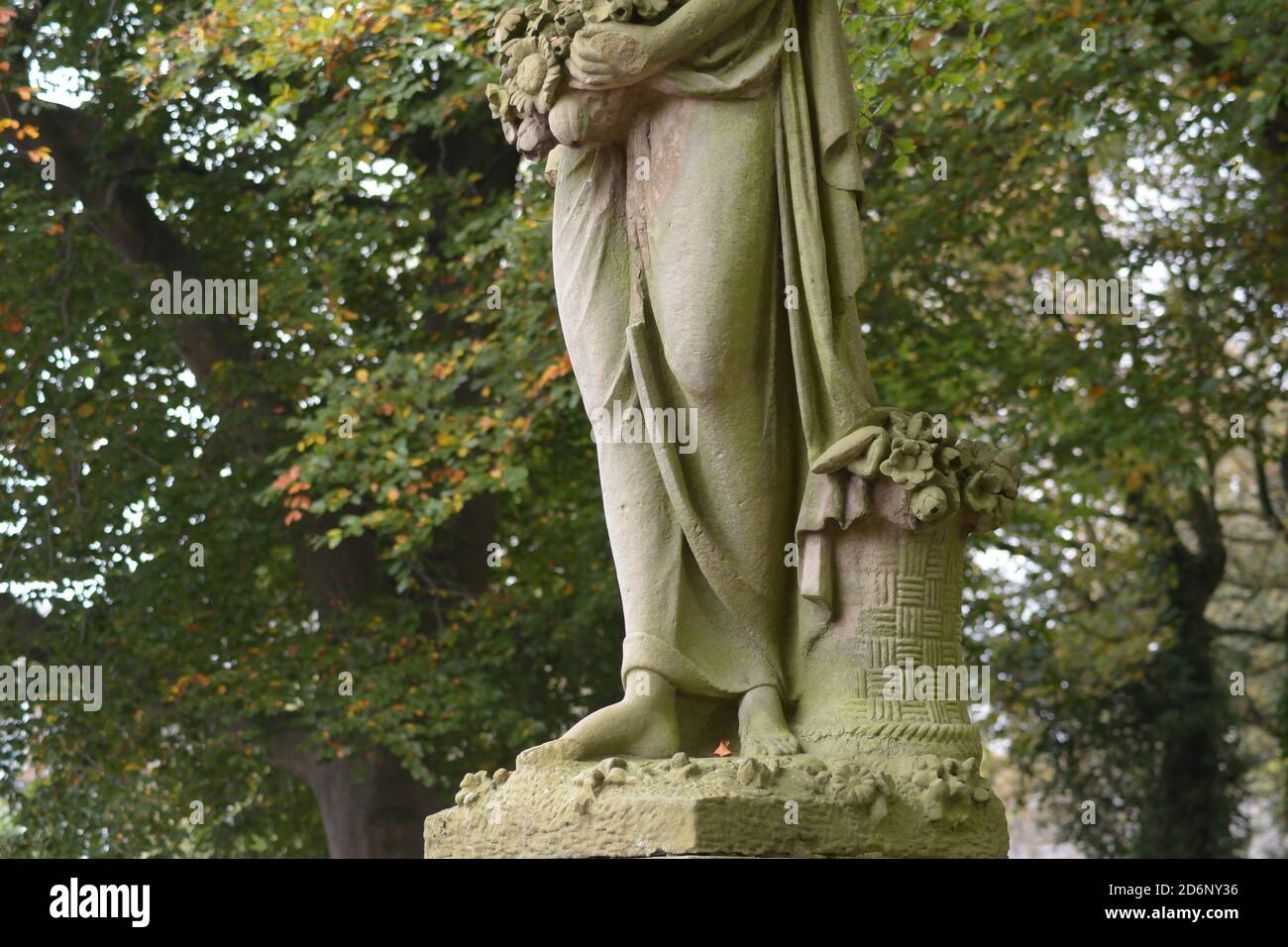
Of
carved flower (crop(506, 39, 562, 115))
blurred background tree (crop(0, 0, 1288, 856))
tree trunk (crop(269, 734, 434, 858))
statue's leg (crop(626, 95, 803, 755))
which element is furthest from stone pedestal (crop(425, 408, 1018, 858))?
tree trunk (crop(269, 734, 434, 858))

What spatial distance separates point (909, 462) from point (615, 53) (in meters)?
1.34

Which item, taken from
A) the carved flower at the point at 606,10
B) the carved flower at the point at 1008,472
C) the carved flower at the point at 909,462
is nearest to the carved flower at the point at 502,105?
the carved flower at the point at 606,10

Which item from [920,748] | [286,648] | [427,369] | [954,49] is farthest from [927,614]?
[286,648]

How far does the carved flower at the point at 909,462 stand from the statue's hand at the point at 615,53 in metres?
1.20

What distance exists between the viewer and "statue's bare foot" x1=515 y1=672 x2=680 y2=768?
16.0 ft

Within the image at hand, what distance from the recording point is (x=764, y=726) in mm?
5016

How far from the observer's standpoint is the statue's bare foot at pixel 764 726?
4934mm

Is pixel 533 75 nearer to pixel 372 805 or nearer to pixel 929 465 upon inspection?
pixel 929 465

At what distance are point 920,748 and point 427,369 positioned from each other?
298 inches

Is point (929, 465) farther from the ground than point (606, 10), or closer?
closer

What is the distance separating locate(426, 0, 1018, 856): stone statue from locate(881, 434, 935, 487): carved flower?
1 centimetres

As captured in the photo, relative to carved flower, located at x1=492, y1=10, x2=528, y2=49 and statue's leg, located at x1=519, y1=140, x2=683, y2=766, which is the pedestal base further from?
carved flower, located at x1=492, y1=10, x2=528, y2=49

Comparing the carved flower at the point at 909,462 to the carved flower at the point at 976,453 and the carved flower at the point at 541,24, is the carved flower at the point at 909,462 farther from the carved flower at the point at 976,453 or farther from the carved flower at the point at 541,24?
the carved flower at the point at 541,24

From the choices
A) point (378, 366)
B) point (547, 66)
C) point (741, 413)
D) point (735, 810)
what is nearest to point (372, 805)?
point (378, 366)
